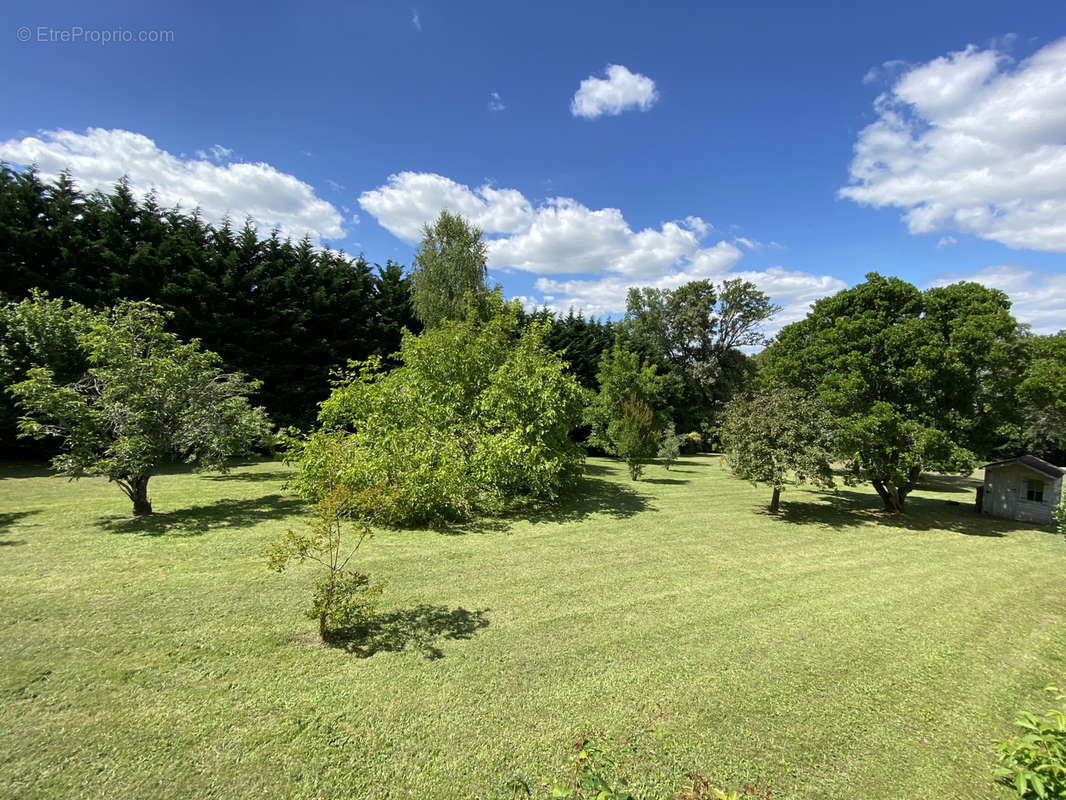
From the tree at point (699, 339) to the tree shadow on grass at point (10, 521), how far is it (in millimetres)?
34698

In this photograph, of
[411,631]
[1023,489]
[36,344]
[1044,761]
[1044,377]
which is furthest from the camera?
[1023,489]

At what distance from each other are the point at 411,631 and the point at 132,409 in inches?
324

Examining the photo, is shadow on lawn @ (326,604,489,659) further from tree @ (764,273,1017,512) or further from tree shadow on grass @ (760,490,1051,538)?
tree @ (764,273,1017,512)

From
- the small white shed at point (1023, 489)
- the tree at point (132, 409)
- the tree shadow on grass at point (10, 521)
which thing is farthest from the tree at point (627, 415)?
the tree shadow on grass at point (10, 521)

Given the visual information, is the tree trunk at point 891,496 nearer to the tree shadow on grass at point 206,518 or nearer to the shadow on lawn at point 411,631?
the shadow on lawn at point 411,631

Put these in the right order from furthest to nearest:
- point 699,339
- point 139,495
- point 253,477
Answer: point 699,339
point 253,477
point 139,495

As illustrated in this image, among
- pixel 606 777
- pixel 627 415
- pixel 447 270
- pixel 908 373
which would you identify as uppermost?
pixel 447 270

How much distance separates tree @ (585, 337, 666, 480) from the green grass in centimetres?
1003

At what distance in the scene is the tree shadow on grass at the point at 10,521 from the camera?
302 inches

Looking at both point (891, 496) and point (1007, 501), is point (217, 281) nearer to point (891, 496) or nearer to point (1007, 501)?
point (891, 496)

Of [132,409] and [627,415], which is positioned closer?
[132,409]

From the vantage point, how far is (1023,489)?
45.6 feet

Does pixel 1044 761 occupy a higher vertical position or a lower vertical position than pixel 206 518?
higher

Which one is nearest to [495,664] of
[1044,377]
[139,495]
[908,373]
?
[139,495]
